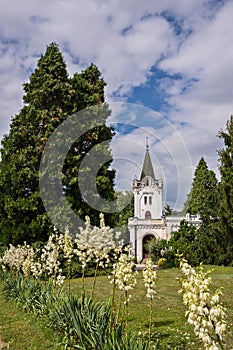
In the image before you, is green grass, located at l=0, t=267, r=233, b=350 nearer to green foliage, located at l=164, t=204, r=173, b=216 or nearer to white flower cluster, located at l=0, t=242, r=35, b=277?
white flower cluster, located at l=0, t=242, r=35, b=277

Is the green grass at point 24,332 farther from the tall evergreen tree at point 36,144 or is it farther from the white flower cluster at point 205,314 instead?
the tall evergreen tree at point 36,144

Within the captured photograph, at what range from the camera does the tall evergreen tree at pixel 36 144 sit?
46.0ft

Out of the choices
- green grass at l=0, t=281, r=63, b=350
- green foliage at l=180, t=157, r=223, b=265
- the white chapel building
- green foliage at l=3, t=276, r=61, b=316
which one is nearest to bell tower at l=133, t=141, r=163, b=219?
the white chapel building

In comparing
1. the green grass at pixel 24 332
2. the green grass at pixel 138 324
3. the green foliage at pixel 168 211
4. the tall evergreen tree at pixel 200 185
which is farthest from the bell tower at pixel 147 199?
the green grass at pixel 24 332

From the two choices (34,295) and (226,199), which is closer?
(34,295)

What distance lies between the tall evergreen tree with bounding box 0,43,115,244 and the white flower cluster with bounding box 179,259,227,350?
39.3ft

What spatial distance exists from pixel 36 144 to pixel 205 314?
1306 centimetres

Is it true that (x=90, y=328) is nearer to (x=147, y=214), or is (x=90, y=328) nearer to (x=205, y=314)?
(x=205, y=314)

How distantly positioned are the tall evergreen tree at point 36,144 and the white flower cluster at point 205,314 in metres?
12.0

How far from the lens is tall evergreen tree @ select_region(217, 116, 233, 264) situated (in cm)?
1750

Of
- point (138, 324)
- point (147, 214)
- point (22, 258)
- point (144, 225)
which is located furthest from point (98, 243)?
point (147, 214)

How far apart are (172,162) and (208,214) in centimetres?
948

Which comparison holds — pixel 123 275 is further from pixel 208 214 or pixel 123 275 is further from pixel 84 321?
pixel 208 214

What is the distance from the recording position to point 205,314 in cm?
233
